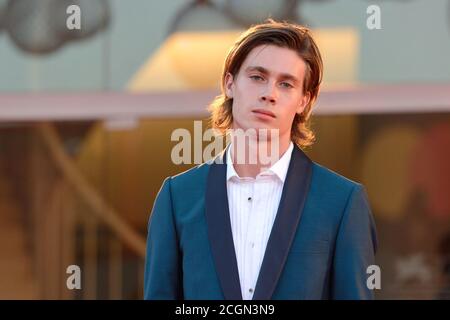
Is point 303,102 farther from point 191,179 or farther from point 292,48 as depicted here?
point 191,179

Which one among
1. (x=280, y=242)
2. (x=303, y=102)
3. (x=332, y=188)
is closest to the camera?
(x=280, y=242)

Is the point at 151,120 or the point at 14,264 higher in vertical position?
the point at 151,120

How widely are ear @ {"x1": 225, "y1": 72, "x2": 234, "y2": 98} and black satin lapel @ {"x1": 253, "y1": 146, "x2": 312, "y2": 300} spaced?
0.32 metres

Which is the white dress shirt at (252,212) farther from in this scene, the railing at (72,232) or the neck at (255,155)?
the railing at (72,232)

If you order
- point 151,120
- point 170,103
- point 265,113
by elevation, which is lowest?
point 265,113

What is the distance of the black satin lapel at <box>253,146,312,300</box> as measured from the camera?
2.14 meters

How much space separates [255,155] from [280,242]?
272mm

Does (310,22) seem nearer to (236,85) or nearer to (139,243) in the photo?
(139,243)

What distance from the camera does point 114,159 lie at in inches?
259

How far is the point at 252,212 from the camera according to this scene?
2.24 metres

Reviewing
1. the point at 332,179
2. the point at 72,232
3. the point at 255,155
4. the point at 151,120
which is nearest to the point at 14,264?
the point at 72,232

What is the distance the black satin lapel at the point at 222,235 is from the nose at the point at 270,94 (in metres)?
0.21

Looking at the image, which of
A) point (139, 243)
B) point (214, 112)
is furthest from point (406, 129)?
point (214, 112)
